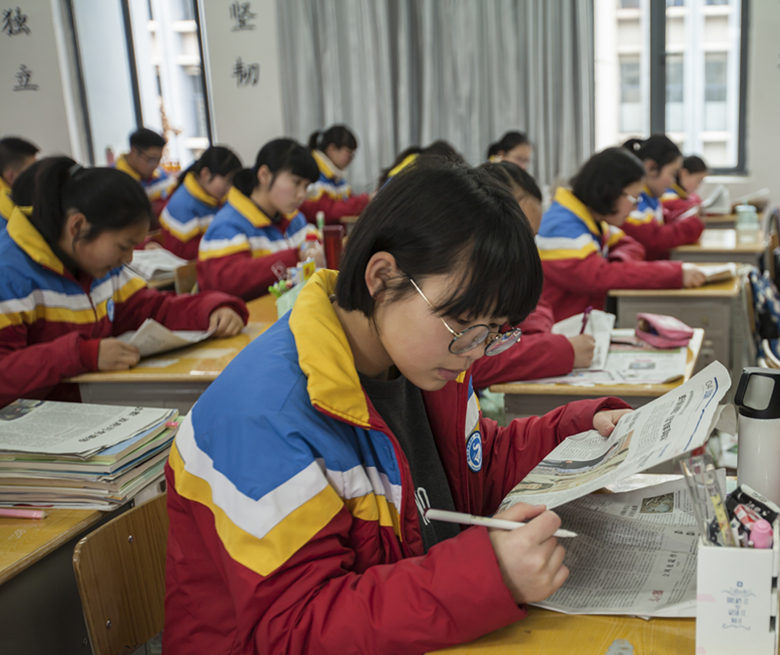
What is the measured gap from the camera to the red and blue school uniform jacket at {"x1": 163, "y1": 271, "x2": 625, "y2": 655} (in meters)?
0.74

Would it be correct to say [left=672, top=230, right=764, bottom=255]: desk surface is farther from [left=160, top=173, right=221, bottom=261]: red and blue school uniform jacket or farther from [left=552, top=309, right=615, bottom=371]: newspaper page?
[left=160, top=173, right=221, bottom=261]: red and blue school uniform jacket

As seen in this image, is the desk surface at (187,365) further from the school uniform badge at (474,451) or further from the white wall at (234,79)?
the white wall at (234,79)

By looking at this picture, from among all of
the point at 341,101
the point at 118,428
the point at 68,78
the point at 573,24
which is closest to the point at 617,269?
the point at 118,428

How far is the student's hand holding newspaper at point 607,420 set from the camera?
1.07 metres

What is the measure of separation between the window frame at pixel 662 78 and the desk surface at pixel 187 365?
181 inches

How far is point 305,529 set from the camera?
76 cm

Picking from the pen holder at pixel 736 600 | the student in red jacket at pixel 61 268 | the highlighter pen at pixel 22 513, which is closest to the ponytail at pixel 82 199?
the student in red jacket at pixel 61 268

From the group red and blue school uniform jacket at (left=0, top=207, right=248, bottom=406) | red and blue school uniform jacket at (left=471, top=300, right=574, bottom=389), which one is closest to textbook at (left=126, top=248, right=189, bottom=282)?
red and blue school uniform jacket at (left=0, top=207, right=248, bottom=406)

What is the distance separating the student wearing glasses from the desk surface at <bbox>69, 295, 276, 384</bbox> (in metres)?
0.92

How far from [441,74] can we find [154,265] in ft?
11.8

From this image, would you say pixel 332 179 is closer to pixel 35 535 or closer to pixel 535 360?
pixel 535 360

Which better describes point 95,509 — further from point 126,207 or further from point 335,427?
point 126,207

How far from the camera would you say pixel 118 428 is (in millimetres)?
1329

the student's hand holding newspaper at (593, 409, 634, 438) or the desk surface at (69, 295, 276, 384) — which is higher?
the student's hand holding newspaper at (593, 409, 634, 438)
